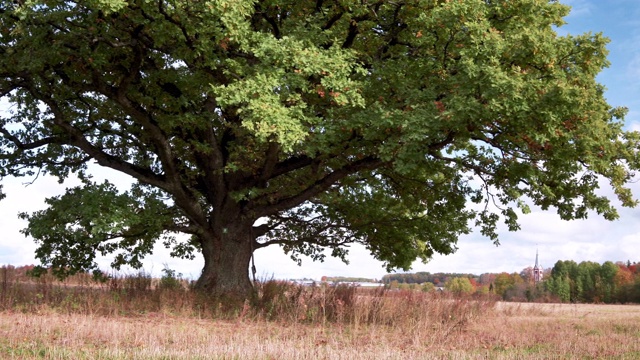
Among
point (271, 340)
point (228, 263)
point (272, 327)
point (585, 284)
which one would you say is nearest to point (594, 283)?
point (585, 284)

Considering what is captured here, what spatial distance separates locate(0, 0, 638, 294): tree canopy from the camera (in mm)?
14547

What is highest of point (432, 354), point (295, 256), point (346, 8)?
point (346, 8)

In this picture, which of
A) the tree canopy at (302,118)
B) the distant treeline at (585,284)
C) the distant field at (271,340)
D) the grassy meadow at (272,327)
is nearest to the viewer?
the distant field at (271,340)

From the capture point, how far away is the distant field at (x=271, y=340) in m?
10.1

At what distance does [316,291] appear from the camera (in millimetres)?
17594

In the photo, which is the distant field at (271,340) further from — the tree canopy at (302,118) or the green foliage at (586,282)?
the green foliage at (586,282)

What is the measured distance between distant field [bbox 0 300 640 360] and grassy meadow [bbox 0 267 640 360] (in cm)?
3

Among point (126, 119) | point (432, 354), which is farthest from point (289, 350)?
point (126, 119)

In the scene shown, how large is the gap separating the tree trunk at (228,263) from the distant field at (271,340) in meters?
3.72

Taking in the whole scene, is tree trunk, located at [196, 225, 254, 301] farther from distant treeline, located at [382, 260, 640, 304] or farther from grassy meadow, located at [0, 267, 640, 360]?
distant treeline, located at [382, 260, 640, 304]

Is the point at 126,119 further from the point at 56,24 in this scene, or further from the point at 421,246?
the point at 421,246

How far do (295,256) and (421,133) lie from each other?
12432 millimetres

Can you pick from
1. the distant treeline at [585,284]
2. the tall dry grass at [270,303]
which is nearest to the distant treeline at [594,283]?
the distant treeline at [585,284]

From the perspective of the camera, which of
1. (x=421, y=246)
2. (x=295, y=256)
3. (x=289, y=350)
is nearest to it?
(x=289, y=350)
